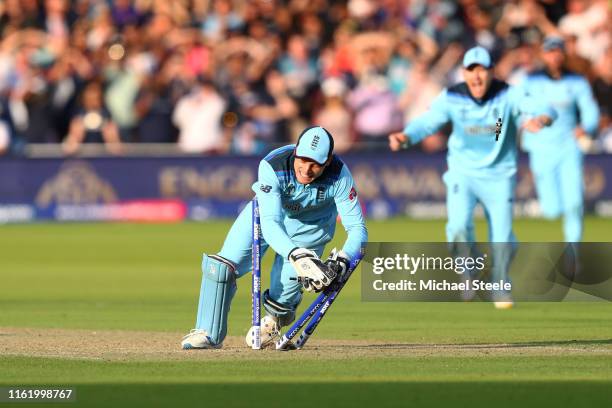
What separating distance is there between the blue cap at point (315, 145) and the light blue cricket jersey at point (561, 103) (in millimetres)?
7507

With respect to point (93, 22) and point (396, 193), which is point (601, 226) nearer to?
point (396, 193)

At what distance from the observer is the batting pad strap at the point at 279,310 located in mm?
12266

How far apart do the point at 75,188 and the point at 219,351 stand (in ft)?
51.7

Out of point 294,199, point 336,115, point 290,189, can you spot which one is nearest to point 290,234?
point 294,199

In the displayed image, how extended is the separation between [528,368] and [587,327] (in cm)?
342

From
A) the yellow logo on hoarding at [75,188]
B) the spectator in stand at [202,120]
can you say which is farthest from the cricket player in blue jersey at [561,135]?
the yellow logo on hoarding at [75,188]

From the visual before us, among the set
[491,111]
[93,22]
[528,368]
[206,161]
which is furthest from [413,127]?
[93,22]

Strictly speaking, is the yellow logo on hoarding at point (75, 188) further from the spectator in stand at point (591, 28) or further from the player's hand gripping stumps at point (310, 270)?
the player's hand gripping stumps at point (310, 270)

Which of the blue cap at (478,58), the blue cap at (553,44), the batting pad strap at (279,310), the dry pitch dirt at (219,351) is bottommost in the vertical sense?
the dry pitch dirt at (219,351)

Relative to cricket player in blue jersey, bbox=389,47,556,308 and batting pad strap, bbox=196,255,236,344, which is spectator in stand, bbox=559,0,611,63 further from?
batting pad strap, bbox=196,255,236,344

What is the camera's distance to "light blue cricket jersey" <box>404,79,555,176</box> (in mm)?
15523

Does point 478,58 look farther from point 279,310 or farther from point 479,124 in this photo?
point 279,310

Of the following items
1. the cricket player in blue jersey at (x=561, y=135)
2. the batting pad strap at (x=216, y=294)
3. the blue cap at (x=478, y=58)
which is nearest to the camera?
the batting pad strap at (x=216, y=294)

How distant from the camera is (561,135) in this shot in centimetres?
1861
